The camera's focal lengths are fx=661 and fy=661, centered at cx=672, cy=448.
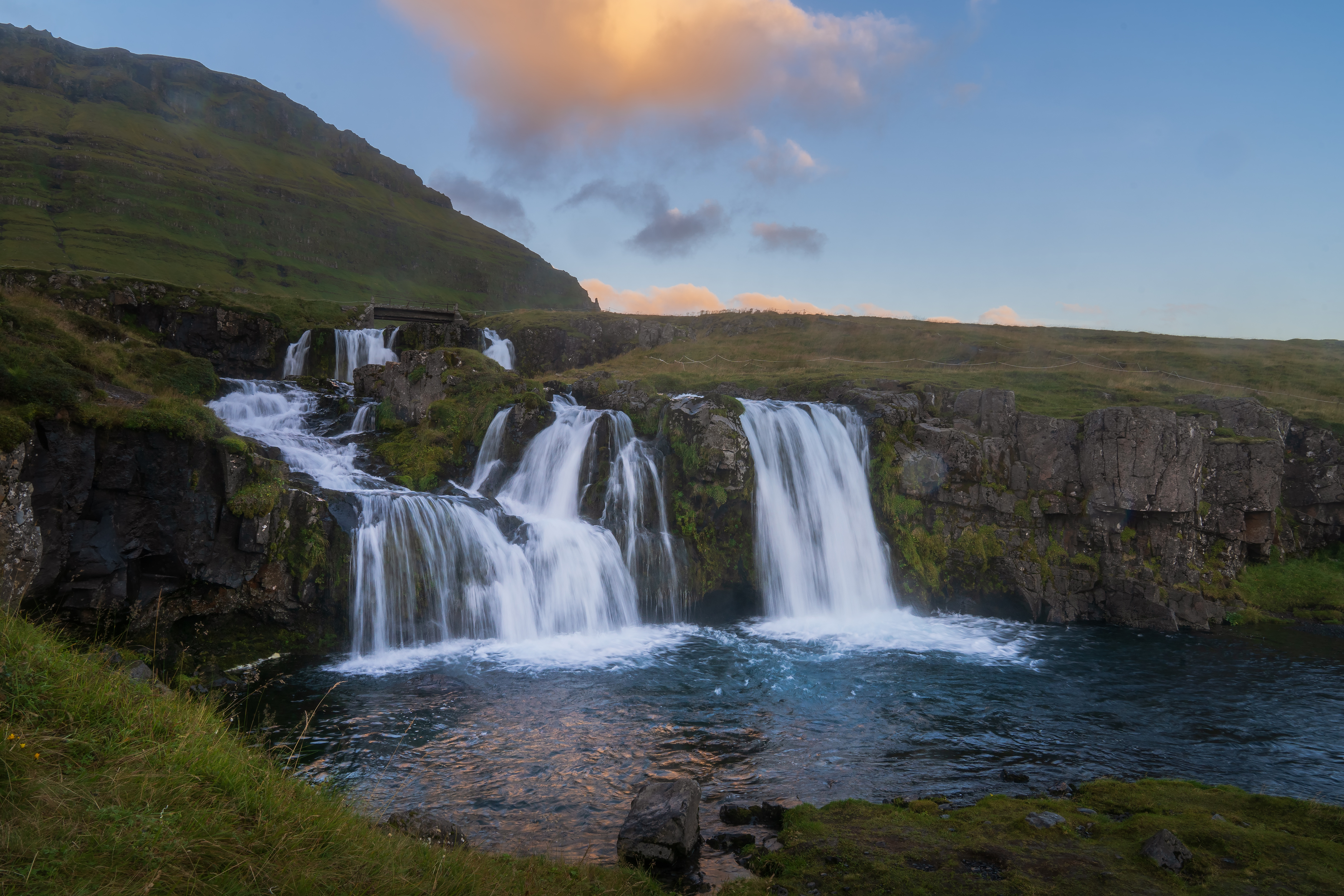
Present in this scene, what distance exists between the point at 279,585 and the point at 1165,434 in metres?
28.7

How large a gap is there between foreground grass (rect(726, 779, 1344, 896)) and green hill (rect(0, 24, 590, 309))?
252ft

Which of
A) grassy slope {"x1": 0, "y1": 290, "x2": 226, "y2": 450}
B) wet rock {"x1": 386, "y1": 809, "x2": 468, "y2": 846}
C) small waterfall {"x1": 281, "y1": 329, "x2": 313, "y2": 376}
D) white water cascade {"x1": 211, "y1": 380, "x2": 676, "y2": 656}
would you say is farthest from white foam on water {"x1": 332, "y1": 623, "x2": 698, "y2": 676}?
small waterfall {"x1": 281, "y1": 329, "x2": 313, "y2": 376}

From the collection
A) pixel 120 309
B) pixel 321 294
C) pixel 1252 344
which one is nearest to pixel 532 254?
pixel 321 294

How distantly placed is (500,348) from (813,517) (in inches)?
1113

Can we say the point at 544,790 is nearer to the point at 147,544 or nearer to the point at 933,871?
the point at 933,871

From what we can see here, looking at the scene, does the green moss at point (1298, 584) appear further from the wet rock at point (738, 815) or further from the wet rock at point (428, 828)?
the wet rock at point (428, 828)

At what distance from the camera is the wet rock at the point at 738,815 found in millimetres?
9266

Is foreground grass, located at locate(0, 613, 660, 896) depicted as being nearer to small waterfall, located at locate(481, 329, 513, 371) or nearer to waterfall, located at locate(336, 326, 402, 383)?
waterfall, located at locate(336, 326, 402, 383)

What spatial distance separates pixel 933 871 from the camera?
24.8 feet

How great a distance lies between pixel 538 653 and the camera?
58.4ft

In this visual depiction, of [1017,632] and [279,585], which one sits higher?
[279,585]

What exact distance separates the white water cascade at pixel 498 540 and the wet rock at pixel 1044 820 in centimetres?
1331

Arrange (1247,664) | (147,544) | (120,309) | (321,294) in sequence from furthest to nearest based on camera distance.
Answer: (321,294) → (120,309) → (1247,664) → (147,544)

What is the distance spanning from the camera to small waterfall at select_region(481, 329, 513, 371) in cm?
4484
